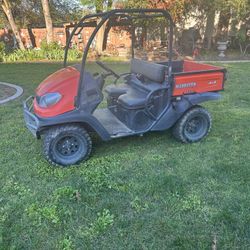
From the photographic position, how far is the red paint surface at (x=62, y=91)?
3494 mm

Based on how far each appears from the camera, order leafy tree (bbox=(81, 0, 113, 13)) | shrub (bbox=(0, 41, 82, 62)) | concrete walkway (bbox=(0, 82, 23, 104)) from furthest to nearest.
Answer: leafy tree (bbox=(81, 0, 113, 13)), shrub (bbox=(0, 41, 82, 62)), concrete walkway (bbox=(0, 82, 23, 104))

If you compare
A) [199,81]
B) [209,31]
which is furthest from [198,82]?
[209,31]

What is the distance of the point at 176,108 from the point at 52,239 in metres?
2.25

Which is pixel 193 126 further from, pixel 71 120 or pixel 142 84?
pixel 71 120

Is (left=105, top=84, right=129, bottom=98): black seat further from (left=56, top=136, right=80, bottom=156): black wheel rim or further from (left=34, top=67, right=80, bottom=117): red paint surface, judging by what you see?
(left=56, top=136, right=80, bottom=156): black wheel rim

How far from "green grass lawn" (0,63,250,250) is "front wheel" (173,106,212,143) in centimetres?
13

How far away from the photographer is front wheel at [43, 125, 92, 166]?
353cm

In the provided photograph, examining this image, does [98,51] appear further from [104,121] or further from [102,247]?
[102,247]

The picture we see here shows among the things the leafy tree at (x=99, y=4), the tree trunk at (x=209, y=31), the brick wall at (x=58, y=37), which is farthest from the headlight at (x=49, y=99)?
the tree trunk at (x=209, y=31)

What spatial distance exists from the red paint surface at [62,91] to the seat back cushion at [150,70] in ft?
3.16

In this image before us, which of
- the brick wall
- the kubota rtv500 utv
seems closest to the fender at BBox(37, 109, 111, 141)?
the kubota rtv500 utv

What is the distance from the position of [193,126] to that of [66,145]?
1741 mm

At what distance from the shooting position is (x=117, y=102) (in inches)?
164

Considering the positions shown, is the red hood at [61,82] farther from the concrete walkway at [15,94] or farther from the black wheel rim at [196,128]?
the concrete walkway at [15,94]
